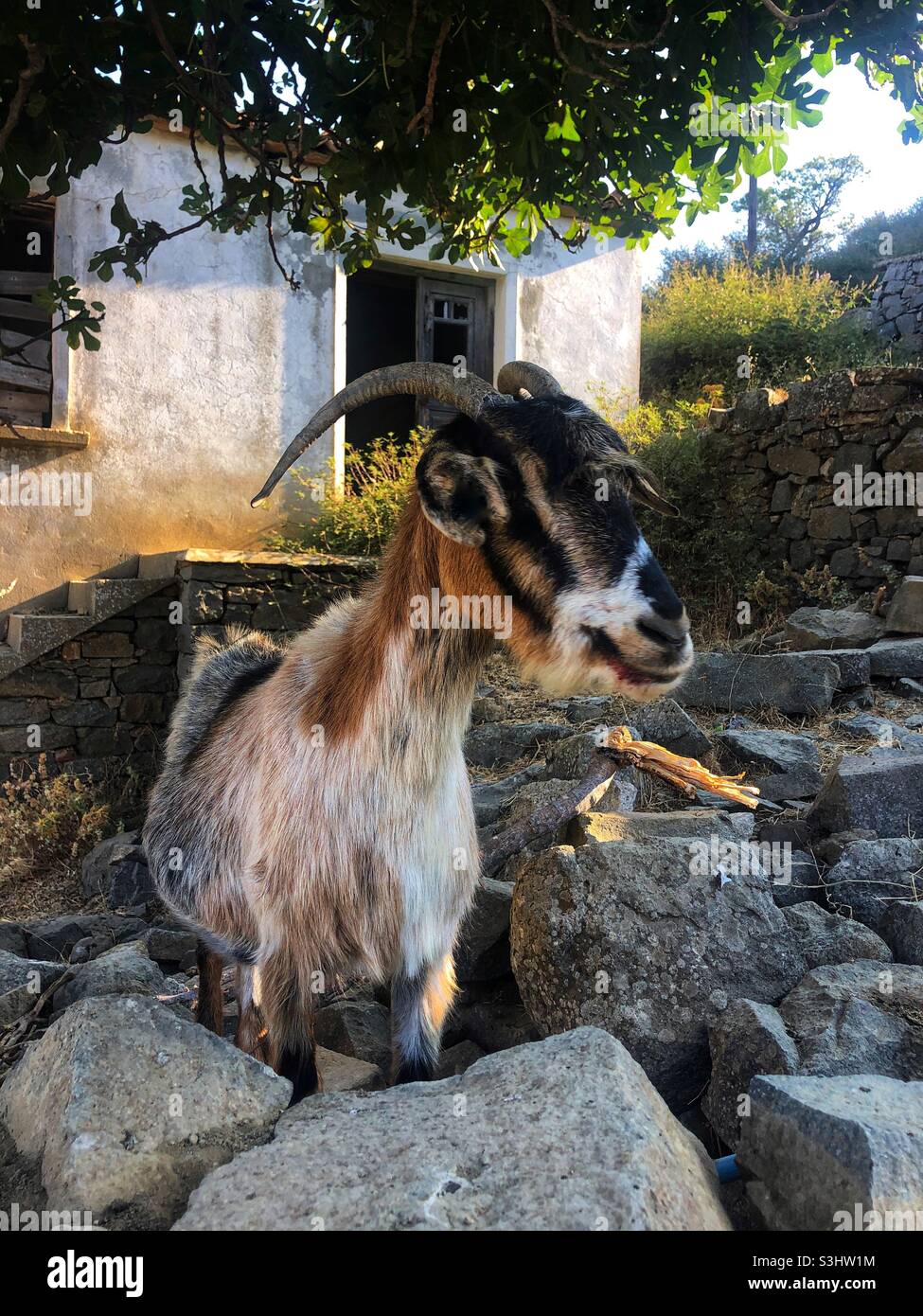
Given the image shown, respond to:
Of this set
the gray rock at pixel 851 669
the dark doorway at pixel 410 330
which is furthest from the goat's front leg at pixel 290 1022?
the dark doorway at pixel 410 330

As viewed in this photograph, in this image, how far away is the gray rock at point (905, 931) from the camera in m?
2.82

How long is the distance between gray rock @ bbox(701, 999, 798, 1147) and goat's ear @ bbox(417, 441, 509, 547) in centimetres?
140

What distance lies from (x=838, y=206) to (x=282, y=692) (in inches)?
1163

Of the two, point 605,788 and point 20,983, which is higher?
point 605,788

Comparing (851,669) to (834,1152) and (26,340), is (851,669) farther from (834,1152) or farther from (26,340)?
(26,340)

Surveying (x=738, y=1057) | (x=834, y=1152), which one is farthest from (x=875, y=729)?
(x=834, y=1152)

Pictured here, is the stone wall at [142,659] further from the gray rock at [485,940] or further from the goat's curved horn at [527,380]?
the goat's curved horn at [527,380]

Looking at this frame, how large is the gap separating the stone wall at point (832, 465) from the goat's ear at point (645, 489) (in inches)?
236

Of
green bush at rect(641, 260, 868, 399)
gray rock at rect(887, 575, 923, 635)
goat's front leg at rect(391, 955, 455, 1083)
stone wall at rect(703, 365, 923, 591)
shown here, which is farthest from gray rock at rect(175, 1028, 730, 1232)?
green bush at rect(641, 260, 868, 399)

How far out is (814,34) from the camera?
2.66 metres

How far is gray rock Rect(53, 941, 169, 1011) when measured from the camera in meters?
3.14

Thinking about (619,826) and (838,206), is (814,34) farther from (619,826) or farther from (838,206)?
(838,206)

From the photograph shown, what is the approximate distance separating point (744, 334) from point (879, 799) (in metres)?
13.2

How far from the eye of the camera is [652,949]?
8.66 feet
